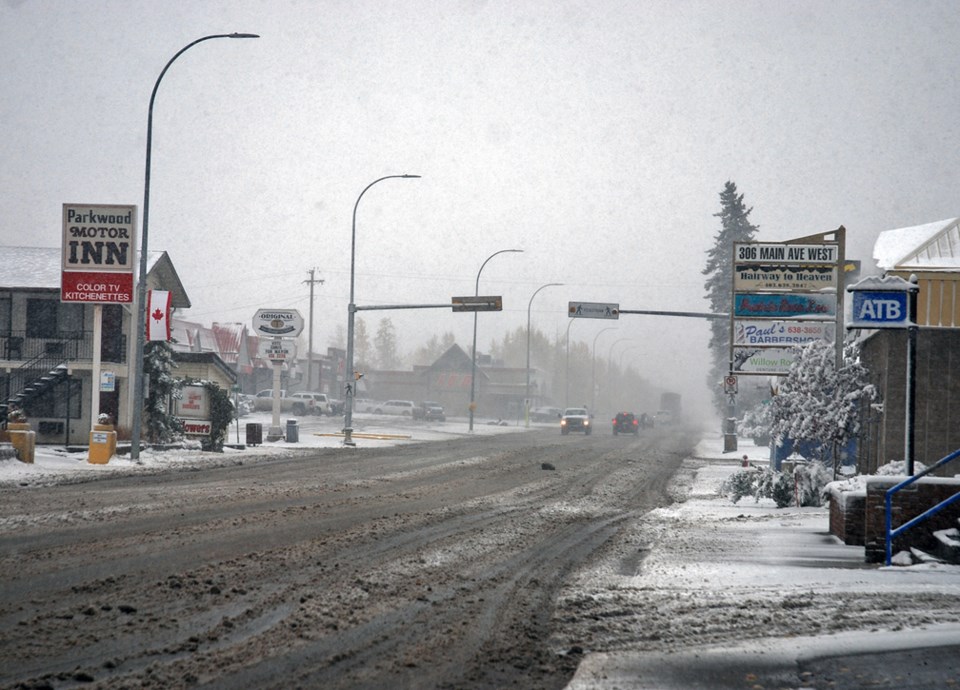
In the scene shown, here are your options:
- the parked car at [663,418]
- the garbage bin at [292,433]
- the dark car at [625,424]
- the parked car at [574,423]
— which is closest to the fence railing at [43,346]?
the garbage bin at [292,433]

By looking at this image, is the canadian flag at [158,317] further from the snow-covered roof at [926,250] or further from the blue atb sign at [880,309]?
the blue atb sign at [880,309]

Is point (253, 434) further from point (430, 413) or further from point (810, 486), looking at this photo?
point (430, 413)

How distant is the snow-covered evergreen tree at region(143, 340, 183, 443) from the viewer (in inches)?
1273

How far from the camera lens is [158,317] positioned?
3331 centimetres

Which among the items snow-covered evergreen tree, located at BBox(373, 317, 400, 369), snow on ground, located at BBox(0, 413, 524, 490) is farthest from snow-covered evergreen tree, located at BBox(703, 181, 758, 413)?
snow-covered evergreen tree, located at BBox(373, 317, 400, 369)

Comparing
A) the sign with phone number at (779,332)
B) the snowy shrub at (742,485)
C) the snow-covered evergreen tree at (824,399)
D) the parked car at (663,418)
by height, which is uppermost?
the sign with phone number at (779,332)

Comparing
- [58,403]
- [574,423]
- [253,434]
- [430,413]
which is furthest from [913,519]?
[430,413]

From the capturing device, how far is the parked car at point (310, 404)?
79.5 metres

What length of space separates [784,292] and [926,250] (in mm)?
3786

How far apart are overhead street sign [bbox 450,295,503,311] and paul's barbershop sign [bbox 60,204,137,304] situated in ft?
60.3

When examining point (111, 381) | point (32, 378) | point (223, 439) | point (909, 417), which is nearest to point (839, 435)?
point (909, 417)

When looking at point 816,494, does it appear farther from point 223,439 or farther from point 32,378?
point 32,378

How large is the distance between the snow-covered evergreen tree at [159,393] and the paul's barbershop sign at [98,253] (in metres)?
4.88

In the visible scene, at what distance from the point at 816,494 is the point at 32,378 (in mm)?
28567
